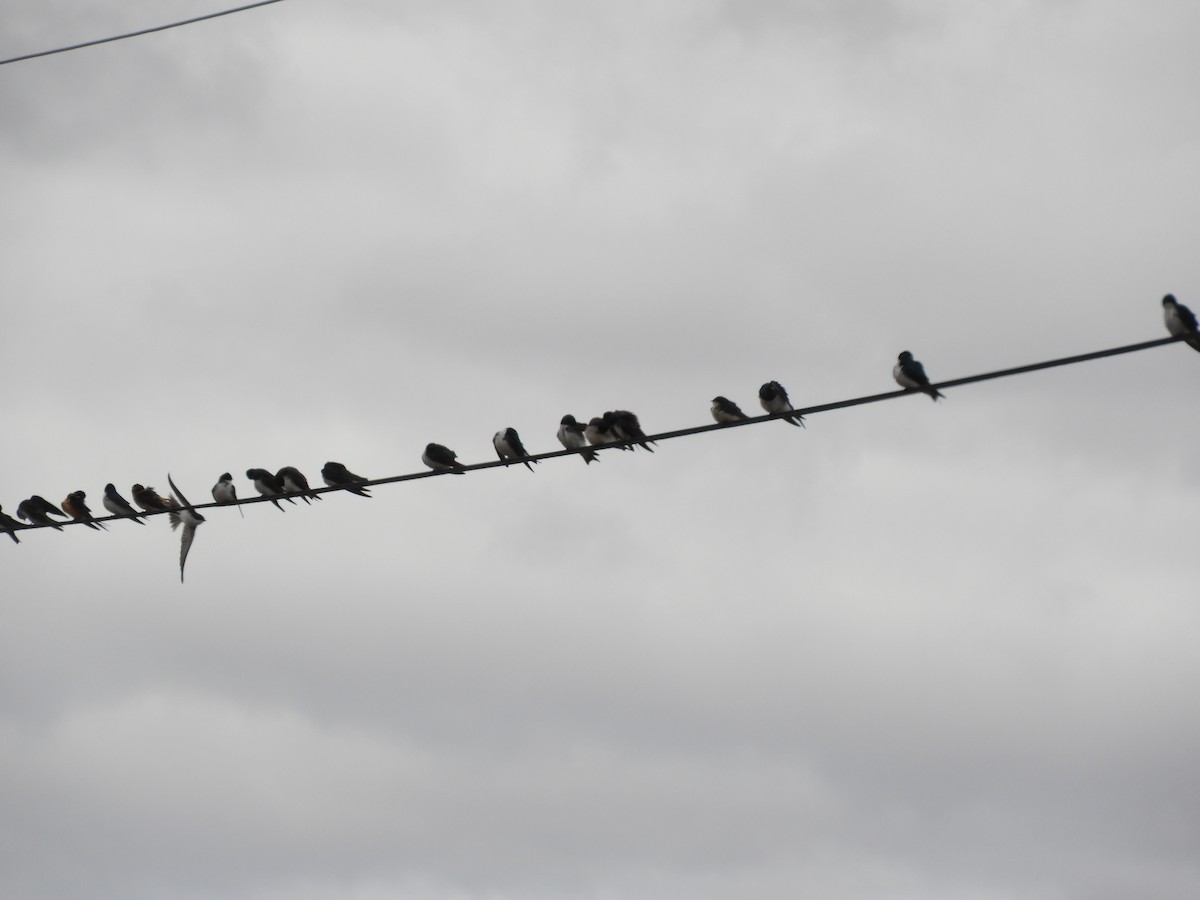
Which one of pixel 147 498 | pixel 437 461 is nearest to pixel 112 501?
pixel 147 498

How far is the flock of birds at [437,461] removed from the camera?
1688 cm

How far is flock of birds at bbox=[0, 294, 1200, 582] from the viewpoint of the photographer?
16.9 m

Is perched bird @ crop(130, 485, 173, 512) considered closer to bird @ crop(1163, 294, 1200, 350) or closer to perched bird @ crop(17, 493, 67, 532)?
perched bird @ crop(17, 493, 67, 532)

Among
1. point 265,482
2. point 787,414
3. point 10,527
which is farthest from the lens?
→ point 265,482

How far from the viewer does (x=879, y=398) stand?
1242 cm

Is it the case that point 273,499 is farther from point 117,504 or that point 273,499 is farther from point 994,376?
point 117,504

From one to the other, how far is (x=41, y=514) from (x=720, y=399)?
10.3 m

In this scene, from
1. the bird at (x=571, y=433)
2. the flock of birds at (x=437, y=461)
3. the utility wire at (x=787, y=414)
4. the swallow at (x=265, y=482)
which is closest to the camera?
the utility wire at (x=787, y=414)

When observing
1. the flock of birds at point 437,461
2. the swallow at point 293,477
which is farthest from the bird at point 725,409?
the swallow at point 293,477

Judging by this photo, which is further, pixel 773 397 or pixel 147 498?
pixel 147 498

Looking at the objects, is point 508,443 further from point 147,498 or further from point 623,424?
point 147,498

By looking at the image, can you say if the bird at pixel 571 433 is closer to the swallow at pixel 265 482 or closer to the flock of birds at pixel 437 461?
the flock of birds at pixel 437 461

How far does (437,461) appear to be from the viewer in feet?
77.7

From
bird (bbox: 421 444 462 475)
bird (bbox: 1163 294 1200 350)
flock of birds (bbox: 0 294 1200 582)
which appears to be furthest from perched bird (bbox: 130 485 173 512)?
bird (bbox: 1163 294 1200 350)
